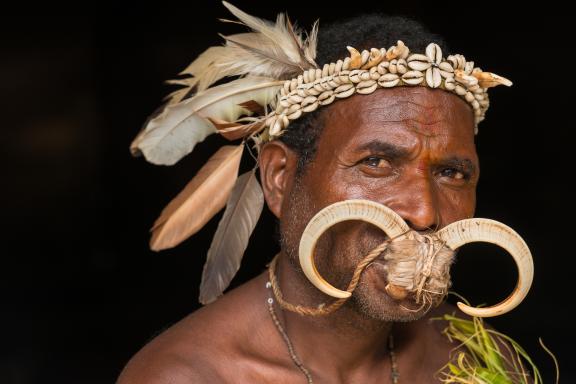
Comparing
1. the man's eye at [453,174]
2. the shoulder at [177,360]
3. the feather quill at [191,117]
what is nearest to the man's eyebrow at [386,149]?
the man's eye at [453,174]

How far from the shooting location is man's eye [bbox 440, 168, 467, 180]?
9.45 ft

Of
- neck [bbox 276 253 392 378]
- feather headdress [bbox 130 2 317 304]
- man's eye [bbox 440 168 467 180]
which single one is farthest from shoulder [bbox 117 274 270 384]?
man's eye [bbox 440 168 467 180]

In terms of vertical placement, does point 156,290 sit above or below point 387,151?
below

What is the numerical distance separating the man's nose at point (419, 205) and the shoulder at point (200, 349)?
→ 2.46ft

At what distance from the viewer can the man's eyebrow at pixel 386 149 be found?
2779mm

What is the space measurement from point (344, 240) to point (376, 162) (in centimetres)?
27

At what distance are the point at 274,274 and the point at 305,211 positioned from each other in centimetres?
37

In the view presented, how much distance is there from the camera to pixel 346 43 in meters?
3.03

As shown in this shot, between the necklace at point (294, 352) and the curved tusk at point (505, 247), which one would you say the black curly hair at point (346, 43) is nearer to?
the necklace at point (294, 352)

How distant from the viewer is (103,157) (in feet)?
25.1

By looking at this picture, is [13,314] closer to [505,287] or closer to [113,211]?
[113,211]

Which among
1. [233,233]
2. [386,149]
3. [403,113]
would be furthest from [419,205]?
[233,233]

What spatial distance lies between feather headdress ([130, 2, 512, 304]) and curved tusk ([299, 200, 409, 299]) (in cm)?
46

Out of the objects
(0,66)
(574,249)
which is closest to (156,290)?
(0,66)
